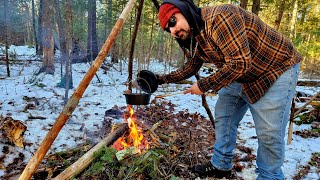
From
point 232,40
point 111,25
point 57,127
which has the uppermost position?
→ point 111,25

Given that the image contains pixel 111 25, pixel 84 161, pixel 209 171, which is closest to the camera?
pixel 84 161

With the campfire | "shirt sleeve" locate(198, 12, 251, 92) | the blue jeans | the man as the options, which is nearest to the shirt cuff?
the man

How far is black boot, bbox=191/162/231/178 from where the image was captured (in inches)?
122

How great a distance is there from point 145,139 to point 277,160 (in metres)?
1.85

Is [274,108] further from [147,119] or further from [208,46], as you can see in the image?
[147,119]

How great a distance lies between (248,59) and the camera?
1.99 m

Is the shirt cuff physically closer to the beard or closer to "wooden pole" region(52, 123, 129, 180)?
the beard

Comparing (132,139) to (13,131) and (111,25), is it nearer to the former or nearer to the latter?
(13,131)

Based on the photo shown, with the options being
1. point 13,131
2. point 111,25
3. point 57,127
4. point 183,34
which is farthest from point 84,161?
point 111,25

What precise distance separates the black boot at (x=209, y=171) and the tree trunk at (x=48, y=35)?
26.1ft

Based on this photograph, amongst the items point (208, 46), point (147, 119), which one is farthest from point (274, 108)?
point (147, 119)

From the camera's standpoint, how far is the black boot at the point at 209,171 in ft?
10.1

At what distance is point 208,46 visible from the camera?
224cm

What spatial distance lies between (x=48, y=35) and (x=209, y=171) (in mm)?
8484
